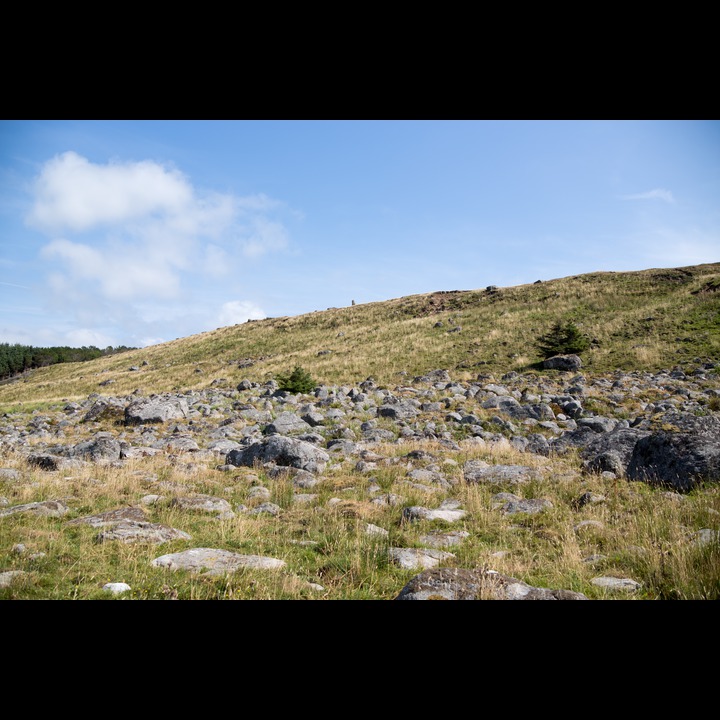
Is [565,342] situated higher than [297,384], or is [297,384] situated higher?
[565,342]

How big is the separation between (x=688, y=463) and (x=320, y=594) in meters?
6.29

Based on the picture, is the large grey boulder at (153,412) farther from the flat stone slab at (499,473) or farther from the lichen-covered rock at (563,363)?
the lichen-covered rock at (563,363)

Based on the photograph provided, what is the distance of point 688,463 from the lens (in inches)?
261

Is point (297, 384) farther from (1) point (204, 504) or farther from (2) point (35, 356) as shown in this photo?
(2) point (35, 356)

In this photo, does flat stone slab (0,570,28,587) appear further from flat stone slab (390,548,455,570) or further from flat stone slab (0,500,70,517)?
flat stone slab (390,548,455,570)

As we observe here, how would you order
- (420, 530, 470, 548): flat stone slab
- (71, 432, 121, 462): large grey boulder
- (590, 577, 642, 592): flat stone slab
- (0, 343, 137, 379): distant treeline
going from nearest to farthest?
1. (590, 577, 642, 592): flat stone slab
2. (420, 530, 470, 548): flat stone slab
3. (71, 432, 121, 462): large grey boulder
4. (0, 343, 137, 379): distant treeline

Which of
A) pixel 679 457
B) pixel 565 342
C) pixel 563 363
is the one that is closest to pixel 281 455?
pixel 679 457

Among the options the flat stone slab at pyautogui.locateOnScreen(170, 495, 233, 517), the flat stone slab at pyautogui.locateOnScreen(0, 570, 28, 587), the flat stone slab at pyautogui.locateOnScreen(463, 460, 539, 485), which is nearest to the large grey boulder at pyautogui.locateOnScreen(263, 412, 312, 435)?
the flat stone slab at pyautogui.locateOnScreen(170, 495, 233, 517)

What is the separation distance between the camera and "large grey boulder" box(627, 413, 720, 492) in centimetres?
645

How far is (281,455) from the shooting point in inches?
366

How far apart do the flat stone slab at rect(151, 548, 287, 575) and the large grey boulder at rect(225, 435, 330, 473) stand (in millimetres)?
4196

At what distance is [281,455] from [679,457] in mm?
7416
